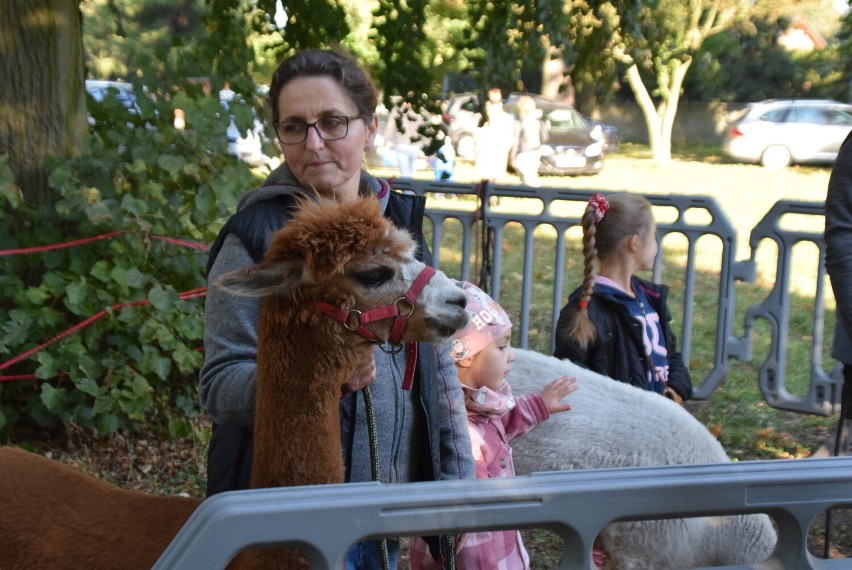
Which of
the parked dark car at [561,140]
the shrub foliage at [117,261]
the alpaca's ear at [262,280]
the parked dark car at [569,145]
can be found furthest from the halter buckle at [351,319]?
the parked dark car at [569,145]

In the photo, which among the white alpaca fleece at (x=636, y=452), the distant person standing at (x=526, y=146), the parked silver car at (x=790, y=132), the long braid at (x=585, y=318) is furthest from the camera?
the parked silver car at (x=790, y=132)

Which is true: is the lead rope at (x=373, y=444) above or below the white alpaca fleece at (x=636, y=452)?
above

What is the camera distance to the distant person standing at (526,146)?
1719 cm

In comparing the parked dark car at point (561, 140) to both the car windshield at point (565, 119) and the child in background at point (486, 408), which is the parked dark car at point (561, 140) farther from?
the child in background at point (486, 408)

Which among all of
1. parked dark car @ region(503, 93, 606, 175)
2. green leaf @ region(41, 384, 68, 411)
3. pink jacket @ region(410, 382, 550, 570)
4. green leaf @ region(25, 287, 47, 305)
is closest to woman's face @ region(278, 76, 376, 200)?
pink jacket @ region(410, 382, 550, 570)

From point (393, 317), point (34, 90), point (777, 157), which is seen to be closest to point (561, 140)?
point (777, 157)

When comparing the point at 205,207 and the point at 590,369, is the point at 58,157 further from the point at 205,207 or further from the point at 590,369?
the point at 590,369

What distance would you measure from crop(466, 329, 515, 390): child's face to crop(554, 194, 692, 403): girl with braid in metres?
1.06

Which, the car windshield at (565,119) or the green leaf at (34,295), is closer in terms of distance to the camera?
the green leaf at (34,295)

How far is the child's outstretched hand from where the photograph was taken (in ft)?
10.7

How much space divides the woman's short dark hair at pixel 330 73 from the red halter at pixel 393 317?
1.55 feet

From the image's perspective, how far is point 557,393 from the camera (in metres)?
3.29

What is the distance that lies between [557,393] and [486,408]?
19.7 inches

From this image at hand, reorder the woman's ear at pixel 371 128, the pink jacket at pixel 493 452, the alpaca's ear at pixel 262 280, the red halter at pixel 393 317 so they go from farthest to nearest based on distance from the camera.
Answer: the pink jacket at pixel 493 452
the woman's ear at pixel 371 128
the red halter at pixel 393 317
the alpaca's ear at pixel 262 280
